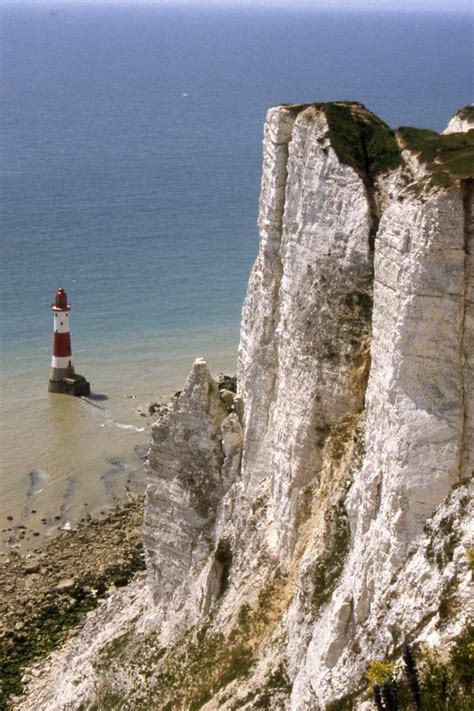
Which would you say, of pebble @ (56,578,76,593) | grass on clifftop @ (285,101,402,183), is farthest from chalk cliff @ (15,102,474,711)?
pebble @ (56,578,76,593)

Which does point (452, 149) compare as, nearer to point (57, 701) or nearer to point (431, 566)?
point (431, 566)

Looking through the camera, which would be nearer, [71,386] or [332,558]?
[332,558]

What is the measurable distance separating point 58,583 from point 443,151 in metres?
22.2

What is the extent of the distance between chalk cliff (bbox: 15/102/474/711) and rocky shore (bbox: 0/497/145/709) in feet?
5.31

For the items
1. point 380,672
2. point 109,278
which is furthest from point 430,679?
point 109,278

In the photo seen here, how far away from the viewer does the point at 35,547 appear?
4119cm

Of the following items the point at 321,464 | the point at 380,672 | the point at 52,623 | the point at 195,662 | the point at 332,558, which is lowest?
the point at 52,623

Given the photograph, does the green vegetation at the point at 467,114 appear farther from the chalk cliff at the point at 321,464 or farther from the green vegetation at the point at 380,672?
the green vegetation at the point at 380,672

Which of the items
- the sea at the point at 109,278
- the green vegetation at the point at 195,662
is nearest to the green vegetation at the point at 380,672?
the green vegetation at the point at 195,662

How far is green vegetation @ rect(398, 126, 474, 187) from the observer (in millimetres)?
17328

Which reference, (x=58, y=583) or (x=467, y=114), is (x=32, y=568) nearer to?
(x=58, y=583)

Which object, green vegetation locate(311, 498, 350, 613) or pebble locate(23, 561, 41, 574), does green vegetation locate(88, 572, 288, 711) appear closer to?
green vegetation locate(311, 498, 350, 613)

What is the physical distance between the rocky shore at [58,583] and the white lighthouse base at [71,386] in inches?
554

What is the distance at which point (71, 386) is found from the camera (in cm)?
5619
